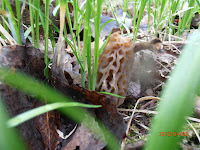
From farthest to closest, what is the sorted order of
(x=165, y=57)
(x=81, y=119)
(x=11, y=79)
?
1. (x=165, y=57)
2. (x=81, y=119)
3. (x=11, y=79)

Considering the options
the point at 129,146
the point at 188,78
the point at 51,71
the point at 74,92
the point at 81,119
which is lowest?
the point at 129,146

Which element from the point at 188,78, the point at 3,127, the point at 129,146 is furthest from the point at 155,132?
the point at 129,146

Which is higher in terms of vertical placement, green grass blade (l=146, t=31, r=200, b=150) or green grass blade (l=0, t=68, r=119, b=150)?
green grass blade (l=146, t=31, r=200, b=150)

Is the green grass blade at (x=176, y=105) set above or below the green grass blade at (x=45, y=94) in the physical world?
above

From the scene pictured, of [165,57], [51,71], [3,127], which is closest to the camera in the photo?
[3,127]

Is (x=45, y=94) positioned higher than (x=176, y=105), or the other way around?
(x=176, y=105)

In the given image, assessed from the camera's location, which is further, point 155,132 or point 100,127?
point 100,127

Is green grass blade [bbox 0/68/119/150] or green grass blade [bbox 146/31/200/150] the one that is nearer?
green grass blade [bbox 146/31/200/150]

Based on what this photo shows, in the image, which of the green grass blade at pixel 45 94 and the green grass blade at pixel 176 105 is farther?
the green grass blade at pixel 45 94

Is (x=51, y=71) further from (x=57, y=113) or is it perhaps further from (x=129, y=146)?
(x=129, y=146)

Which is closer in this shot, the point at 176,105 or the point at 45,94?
the point at 176,105

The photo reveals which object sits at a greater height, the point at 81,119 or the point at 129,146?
the point at 81,119
